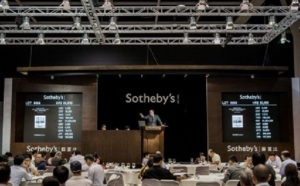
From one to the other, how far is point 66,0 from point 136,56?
6.90 meters

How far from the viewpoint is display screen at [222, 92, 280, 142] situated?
1712 centimetres

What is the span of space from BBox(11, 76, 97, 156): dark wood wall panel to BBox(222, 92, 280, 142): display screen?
5.13 metres

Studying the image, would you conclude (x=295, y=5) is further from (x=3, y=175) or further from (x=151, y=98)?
(x=3, y=175)

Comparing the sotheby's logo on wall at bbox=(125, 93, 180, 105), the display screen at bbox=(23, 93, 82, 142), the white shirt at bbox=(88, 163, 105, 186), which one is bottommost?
the white shirt at bbox=(88, 163, 105, 186)

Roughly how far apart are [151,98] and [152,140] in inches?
121

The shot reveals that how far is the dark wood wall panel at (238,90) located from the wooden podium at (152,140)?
→ 235 cm

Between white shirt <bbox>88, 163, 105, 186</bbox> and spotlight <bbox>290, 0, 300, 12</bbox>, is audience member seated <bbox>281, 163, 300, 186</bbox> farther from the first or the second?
spotlight <bbox>290, 0, 300, 12</bbox>

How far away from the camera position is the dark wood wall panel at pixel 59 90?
17.1 m

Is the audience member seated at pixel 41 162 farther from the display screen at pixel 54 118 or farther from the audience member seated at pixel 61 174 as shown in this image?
the audience member seated at pixel 61 174

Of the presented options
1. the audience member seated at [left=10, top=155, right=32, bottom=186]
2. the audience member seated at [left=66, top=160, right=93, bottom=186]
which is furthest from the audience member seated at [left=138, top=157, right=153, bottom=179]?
the audience member seated at [left=66, top=160, right=93, bottom=186]

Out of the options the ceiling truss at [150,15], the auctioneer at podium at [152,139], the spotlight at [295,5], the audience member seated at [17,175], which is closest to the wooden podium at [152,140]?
the auctioneer at podium at [152,139]

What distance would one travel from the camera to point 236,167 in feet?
26.3

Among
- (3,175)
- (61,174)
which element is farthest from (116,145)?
(3,175)

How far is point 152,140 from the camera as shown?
1556 cm
